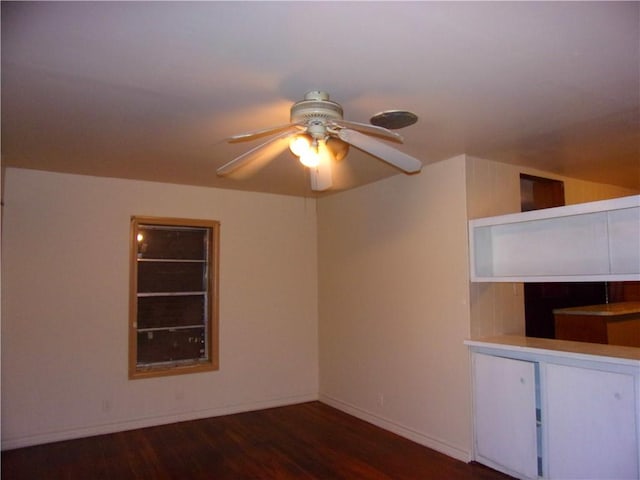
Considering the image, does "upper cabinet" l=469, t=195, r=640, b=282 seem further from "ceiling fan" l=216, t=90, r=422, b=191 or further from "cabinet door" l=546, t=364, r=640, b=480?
"ceiling fan" l=216, t=90, r=422, b=191

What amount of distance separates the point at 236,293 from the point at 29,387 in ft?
6.79

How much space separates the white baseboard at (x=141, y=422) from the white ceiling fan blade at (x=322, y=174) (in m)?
3.11

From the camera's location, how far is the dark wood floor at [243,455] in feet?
11.0

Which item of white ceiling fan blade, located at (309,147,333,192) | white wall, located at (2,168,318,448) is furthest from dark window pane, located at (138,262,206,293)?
white ceiling fan blade, located at (309,147,333,192)

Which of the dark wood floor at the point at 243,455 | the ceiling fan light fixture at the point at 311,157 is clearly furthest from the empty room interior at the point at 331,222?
the dark wood floor at the point at 243,455

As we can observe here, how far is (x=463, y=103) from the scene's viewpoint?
254cm

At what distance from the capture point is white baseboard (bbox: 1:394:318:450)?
3912 millimetres

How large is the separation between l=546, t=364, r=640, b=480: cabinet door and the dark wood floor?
54cm

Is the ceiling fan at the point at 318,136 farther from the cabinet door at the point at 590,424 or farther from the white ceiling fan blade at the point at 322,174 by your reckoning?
the cabinet door at the point at 590,424

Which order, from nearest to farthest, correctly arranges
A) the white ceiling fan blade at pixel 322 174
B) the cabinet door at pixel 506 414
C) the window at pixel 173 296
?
the white ceiling fan blade at pixel 322 174 < the cabinet door at pixel 506 414 < the window at pixel 173 296

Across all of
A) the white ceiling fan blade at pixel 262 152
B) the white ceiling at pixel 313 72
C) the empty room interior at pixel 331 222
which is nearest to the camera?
the white ceiling at pixel 313 72

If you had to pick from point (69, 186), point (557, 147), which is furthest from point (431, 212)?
point (69, 186)

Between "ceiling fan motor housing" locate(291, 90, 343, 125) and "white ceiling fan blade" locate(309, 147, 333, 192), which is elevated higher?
"ceiling fan motor housing" locate(291, 90, 343, 125)

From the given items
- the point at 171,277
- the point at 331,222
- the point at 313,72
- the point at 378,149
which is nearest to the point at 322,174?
the point at 378,149
